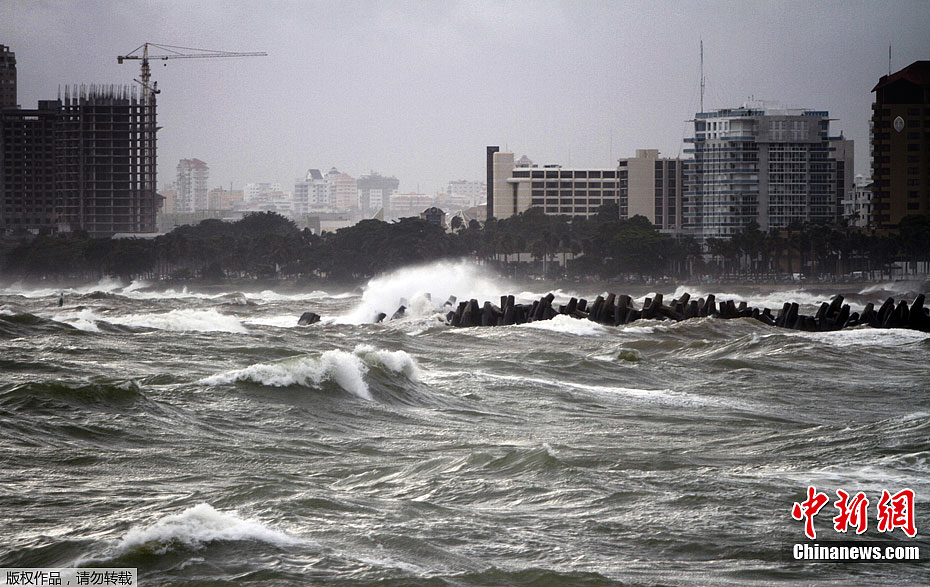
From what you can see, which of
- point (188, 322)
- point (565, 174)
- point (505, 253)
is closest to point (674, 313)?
point (188, 322)

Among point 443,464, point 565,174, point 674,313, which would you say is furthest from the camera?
point 565,174

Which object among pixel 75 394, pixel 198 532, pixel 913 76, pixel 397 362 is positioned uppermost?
pixel 913 76

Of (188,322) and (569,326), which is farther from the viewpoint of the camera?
(188,322)

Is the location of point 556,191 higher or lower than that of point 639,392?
higher

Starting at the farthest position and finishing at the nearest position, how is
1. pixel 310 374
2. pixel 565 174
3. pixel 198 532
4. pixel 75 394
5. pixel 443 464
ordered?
pixel 565 174 → pixel 310 374 → pixel 75 394 → pixel 443 464 → pixel 198 532

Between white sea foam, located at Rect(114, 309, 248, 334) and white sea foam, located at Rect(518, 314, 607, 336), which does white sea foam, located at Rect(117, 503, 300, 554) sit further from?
white sea foam, located at Rect(518, 314, 607, 336)

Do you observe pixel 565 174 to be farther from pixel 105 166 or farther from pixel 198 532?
pixel 198 532

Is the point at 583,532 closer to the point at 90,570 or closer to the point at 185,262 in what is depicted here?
the point at 90,570
